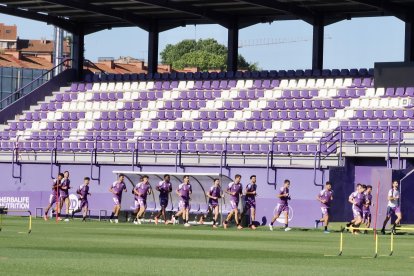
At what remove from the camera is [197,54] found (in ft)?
501

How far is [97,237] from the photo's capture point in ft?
92.7

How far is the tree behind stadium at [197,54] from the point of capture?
150 metres

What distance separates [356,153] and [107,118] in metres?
14.8

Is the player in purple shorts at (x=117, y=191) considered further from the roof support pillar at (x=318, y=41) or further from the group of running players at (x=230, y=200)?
the roof support pillar at (x=318, y=41)

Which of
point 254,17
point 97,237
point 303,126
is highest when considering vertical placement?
point 254,17

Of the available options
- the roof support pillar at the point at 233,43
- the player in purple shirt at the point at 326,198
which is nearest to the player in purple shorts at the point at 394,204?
the player in purple shirt at the point at 326,198

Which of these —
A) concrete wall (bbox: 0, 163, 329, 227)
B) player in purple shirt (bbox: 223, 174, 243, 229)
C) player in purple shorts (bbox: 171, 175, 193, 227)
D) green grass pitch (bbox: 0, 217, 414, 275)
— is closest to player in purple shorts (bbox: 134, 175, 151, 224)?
player in purple shorts (bbox: 171, 175, 193, 227)

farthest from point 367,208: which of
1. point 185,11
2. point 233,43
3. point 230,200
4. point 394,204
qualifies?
point 233,43

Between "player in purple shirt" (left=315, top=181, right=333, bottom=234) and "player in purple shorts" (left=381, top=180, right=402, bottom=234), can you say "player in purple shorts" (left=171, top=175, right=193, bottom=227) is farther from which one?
"player in purple shorts" (left=381, top=180, right=402, bottom=234)

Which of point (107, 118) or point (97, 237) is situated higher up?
point (107, 118)

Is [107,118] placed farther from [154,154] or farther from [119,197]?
[119,197]

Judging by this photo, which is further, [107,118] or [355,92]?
[107,118]

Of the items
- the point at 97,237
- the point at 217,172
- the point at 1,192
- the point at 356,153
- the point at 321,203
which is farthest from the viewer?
the point at 1,192

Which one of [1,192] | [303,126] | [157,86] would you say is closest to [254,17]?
[157,86]
